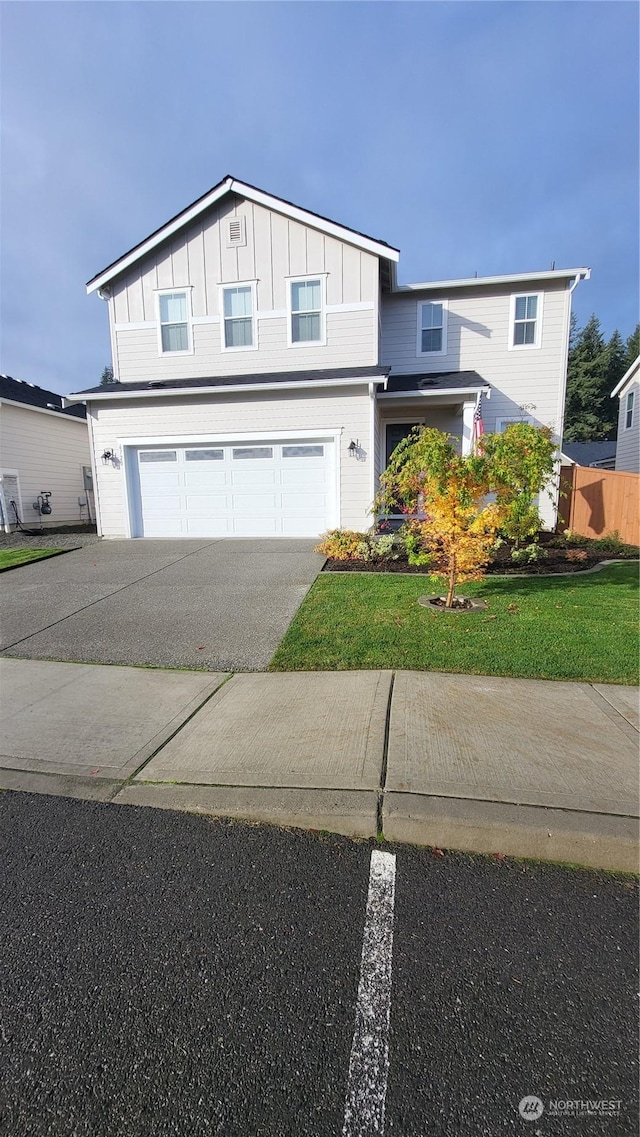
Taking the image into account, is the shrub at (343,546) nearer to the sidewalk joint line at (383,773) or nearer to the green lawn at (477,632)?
the green lawn at (477,632)

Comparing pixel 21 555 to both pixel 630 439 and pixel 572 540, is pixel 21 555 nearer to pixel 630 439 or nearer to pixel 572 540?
pixel 572 540

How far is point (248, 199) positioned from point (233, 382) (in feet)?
15.4

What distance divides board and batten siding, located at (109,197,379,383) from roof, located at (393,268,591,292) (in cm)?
236

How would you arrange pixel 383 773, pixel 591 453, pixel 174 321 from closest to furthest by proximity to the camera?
pixel 383 773 → pixel 174 321 → pixel 591 453

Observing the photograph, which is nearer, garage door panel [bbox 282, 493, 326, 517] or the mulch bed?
the mulch bed

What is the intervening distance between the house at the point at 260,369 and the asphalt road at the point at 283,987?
384 inches

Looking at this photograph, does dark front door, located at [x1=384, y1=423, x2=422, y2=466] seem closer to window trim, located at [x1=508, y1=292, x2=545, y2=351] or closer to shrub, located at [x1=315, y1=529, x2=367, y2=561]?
window trim, located at [x1=508, y1=292, x2=545, y2=351]

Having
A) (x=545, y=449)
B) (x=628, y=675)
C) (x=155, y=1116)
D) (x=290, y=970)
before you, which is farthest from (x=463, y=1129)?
(x=545, y=449)

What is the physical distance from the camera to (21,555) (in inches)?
409

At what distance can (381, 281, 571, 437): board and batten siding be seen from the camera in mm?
14023

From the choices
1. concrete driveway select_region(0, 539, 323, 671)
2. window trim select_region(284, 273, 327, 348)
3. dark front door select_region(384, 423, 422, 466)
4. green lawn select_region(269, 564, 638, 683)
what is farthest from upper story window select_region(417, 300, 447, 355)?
green lawn select_region(269, 564, 638, 683)

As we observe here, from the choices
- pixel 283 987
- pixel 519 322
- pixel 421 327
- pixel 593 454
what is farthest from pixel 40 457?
pixel 593 454

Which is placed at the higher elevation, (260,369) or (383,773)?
(260,369)

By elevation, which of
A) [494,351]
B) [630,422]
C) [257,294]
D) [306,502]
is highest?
[257,294]
